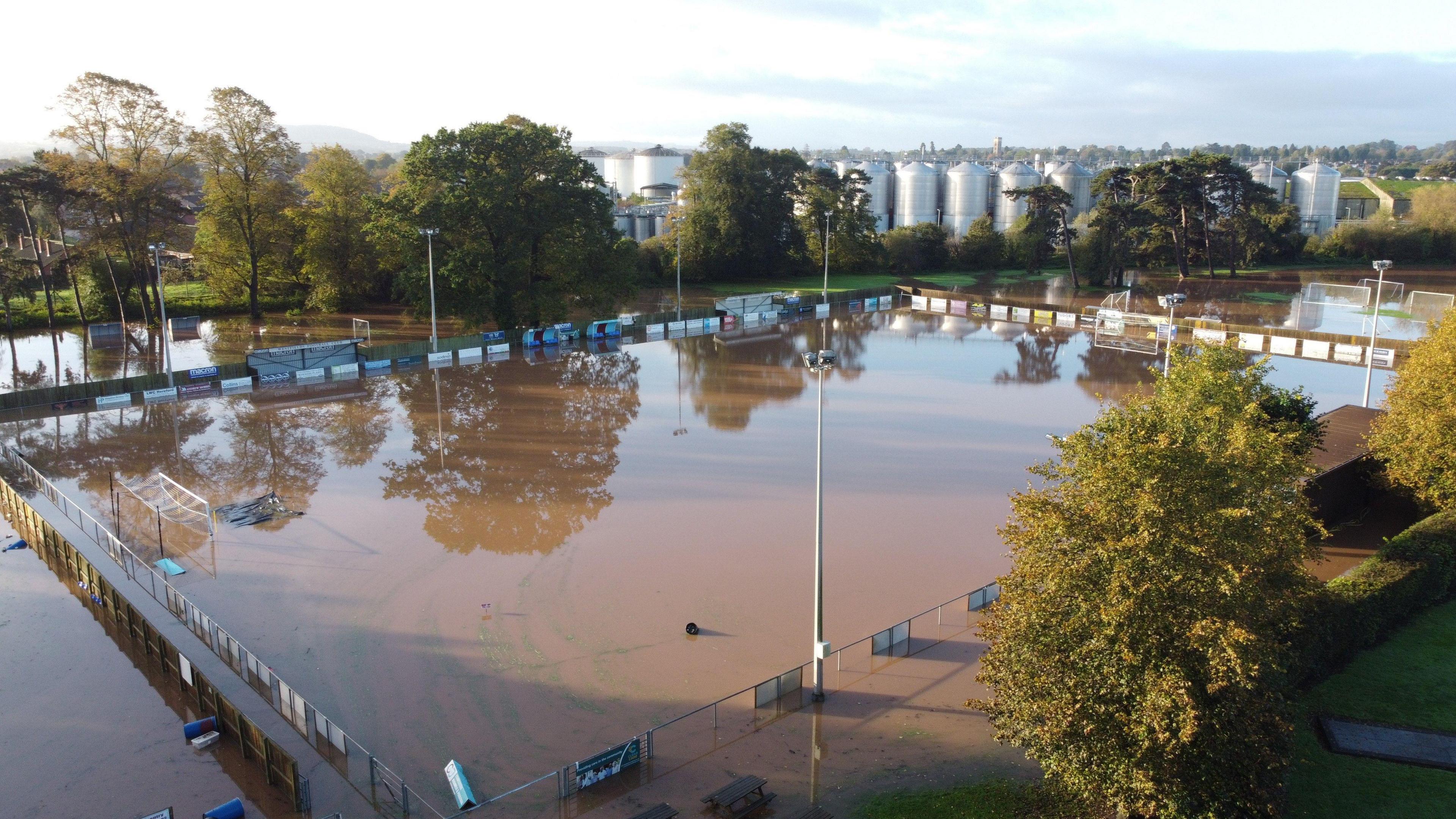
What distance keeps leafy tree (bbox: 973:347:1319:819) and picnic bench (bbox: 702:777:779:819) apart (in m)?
3.30

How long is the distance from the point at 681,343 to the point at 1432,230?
73.9m

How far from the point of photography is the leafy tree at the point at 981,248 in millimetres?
84562

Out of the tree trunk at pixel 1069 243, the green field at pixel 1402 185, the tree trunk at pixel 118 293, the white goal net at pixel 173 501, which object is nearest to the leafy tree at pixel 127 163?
the tree trunk at pixel 118 293

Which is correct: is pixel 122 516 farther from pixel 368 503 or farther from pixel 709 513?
pixel 709 513

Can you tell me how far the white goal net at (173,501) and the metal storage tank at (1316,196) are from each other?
342ft

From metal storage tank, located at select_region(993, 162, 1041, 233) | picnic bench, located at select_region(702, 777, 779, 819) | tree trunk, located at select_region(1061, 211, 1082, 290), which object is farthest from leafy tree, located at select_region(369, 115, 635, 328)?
metal storage tank, located at select_region(993, 162, 1041, 233)

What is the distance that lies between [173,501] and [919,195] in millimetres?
86113

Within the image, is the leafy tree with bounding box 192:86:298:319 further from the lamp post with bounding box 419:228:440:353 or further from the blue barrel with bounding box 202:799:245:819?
the blue barrel with bounding box 202:799:245:819

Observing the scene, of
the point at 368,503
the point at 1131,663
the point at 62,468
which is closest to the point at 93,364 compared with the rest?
the point at 62,468

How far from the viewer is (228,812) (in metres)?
13.2

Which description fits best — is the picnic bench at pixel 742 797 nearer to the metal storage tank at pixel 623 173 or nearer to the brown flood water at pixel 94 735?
the brown flood water at pixel 94 735

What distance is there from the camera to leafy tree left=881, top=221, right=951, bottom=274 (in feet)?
266

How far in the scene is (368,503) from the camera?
25516mm

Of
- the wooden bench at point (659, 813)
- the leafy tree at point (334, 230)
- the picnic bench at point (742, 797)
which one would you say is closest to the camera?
the wooden bench at point (659, 813)
